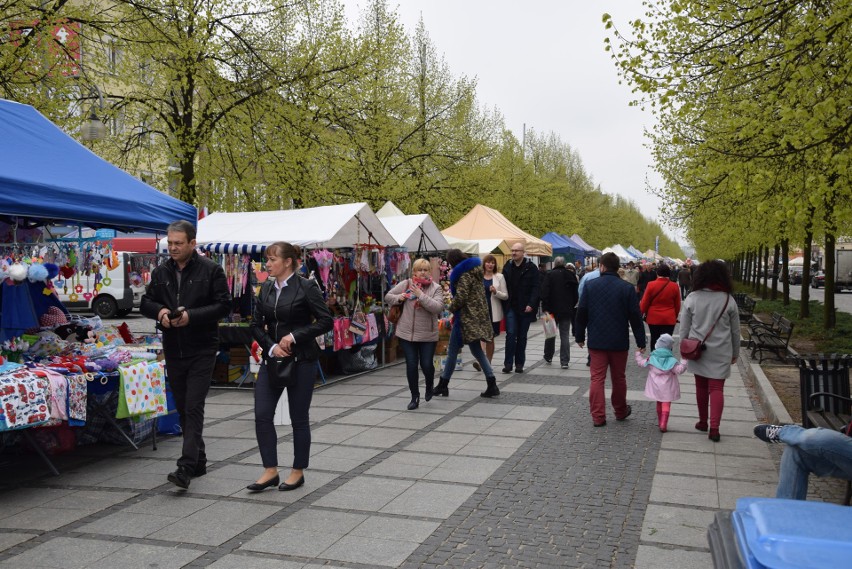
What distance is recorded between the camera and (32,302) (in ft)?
23.5

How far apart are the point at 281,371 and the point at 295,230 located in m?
6.37

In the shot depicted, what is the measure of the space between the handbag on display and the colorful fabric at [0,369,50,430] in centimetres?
179

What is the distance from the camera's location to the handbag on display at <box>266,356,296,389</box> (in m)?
5.48

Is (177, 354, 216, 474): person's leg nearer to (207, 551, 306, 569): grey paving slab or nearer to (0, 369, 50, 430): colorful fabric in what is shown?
(0, 369, 50, 430): colorful fabric

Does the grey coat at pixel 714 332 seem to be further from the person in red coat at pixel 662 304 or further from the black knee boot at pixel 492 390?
the person in red coat at pixel 662 304

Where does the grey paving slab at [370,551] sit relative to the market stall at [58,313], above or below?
below

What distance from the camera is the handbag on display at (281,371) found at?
18.0ft

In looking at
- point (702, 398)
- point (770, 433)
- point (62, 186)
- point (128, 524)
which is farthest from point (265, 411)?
point (702, 398)

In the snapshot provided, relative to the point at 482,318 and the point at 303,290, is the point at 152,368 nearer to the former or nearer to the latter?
the point at 303,290

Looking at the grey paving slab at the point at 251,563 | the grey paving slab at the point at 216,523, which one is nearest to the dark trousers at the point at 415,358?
the grey paving slab at the point at 216,523

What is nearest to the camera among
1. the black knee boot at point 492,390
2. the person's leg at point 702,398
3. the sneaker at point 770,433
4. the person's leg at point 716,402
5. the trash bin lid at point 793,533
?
the trash bin lid at point 793,533

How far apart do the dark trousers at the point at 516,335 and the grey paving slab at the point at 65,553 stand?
26.7 feet

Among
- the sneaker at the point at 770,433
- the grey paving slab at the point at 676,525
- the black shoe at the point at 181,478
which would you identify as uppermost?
the sneaker at the point at 770,433

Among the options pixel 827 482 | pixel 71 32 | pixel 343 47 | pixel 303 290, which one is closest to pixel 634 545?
pixel 827 482
